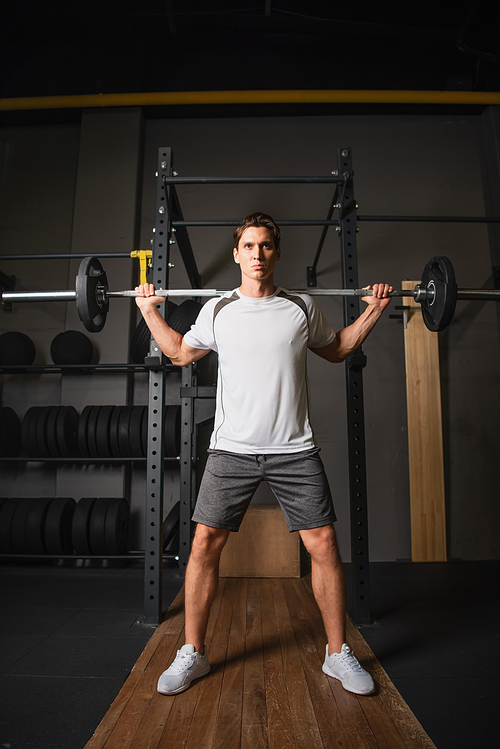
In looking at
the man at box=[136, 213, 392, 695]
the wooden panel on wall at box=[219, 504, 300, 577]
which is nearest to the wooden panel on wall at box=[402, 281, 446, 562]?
the wooden panel on wall at box=[219, 504, 300, 577]

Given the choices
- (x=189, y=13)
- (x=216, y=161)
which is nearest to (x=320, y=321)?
(x=216, y=161)

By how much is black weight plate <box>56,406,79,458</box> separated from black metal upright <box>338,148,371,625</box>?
2048 millimetres

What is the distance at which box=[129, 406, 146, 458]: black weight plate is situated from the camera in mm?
3107

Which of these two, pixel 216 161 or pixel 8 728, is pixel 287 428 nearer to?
pixel 8 728

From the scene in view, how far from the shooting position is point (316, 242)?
3.77m

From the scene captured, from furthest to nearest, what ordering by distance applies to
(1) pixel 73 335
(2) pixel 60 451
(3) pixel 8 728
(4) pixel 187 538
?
(1) pixel 73 335 < (2) pixel 60 451 < (4) pixel 187 538 < (3) pixel 8 728

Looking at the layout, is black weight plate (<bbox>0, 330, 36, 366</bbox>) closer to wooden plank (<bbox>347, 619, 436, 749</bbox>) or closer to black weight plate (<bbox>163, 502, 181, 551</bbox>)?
black weight plate (<bbox>163, 502, 181, 551</bbox>)

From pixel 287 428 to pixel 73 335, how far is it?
2.40 metres

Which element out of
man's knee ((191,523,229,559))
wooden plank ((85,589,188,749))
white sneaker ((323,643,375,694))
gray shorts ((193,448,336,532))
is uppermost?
gray shorts ((193,448,336,532))

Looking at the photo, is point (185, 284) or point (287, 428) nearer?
point (287, 428)

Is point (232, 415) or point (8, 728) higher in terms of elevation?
point (232, 415)

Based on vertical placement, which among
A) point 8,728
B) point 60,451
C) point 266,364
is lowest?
point 8,728

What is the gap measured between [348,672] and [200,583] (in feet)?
1.81

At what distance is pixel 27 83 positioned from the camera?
387cm
